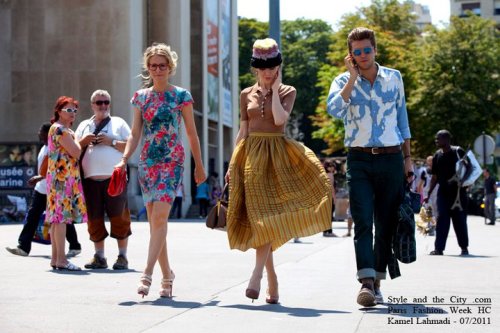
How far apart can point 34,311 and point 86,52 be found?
112 ft

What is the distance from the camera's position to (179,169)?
29.5 feet

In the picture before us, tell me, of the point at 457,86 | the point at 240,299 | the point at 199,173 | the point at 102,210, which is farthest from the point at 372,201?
the point at 457,86

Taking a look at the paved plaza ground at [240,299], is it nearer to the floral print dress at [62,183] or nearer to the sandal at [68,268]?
the sandal at [68,268]

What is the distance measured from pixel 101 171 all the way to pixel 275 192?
4028mm

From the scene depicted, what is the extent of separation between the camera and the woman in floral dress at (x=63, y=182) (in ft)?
38.3

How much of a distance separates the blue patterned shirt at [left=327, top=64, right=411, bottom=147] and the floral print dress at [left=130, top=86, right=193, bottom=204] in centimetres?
139

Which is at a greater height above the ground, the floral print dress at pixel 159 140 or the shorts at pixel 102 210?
the floral print dress at pixel 159 140

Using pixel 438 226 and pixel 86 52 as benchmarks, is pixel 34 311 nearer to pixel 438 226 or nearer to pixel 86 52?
pixel 438 226

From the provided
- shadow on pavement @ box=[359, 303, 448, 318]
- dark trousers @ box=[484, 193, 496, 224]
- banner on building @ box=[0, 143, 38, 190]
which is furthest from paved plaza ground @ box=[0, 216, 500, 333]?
dark trousers @ box=[484, 193, 496, 224]

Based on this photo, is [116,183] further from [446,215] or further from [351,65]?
[446,215]

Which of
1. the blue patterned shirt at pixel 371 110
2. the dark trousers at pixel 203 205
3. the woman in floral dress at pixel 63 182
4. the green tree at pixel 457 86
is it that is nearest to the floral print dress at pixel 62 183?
the woman in floral dress at pixel 63 182

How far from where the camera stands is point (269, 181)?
8.43m

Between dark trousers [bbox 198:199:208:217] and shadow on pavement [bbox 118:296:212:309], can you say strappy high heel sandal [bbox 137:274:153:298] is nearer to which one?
shadow on pavement [bbox 118:296:212:309]

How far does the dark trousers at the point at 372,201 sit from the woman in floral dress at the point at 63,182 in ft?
13.8
